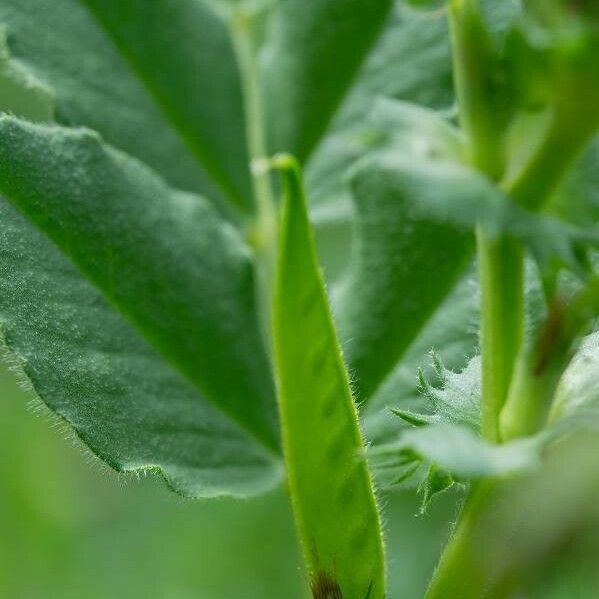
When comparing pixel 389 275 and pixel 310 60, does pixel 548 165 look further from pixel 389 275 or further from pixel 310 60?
pixel 310 60

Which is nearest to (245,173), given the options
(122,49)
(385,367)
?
(122,49)

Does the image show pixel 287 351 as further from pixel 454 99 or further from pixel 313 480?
pixel 454 99

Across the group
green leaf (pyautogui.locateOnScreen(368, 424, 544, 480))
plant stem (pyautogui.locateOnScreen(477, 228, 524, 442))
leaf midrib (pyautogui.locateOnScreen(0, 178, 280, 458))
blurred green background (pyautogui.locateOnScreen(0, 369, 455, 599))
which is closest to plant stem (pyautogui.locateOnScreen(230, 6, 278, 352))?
leaf midrib (pyautogui.locateOnScreen(0, 178, 280, 458))

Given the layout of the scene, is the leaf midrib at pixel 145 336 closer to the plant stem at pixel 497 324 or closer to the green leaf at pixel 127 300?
the green leaf at pixel 127 300

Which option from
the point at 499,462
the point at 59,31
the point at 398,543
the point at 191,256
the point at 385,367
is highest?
the point at 499,462

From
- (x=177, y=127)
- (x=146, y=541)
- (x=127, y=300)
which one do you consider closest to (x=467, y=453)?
(x=127, y=300)
